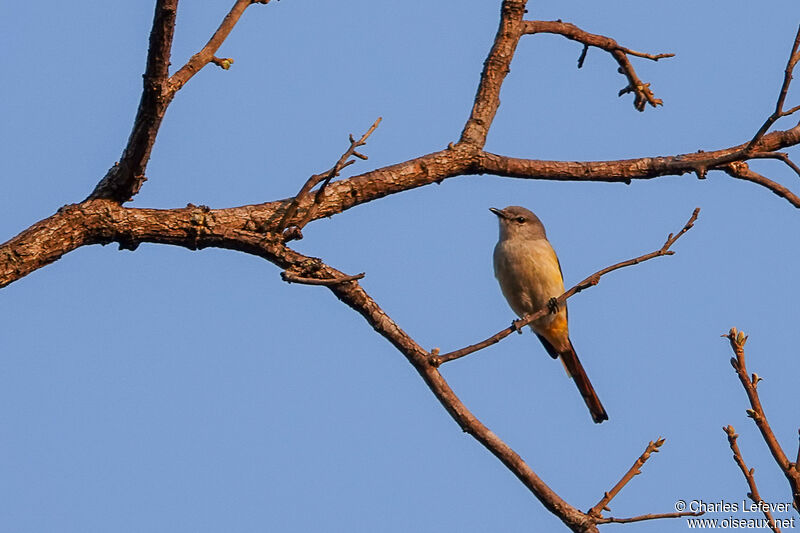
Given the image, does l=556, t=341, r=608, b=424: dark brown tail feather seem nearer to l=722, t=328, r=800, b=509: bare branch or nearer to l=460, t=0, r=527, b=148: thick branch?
l=460, t=0, r=527, b=148: thick branch

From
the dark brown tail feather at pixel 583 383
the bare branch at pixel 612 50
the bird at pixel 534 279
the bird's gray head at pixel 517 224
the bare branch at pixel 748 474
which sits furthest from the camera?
the bird's gray head at pixel 517 224

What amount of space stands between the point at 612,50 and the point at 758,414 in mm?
3823

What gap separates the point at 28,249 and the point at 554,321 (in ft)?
A: 16.5

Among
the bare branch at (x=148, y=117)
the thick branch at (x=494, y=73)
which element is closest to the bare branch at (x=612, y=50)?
the thick branch at (x=494, y=73)

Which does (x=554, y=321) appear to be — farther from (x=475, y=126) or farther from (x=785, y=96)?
(x=785, y=96)

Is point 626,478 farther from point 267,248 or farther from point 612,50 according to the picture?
point 612,50

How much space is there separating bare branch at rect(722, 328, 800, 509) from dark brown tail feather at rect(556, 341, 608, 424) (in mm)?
3568

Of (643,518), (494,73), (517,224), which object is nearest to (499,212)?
(517,224)

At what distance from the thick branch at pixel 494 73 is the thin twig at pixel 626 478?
2.07 metres

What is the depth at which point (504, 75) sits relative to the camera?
20.7 feet

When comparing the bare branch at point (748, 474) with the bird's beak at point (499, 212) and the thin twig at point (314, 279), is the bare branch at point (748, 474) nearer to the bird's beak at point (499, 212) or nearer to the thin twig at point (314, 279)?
the thin twig at point (314, 279)

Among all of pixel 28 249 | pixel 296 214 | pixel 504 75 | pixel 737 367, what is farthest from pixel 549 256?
pixel 28 249

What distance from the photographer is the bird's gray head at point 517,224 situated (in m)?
8.49

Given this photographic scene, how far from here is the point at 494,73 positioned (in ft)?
20.6
